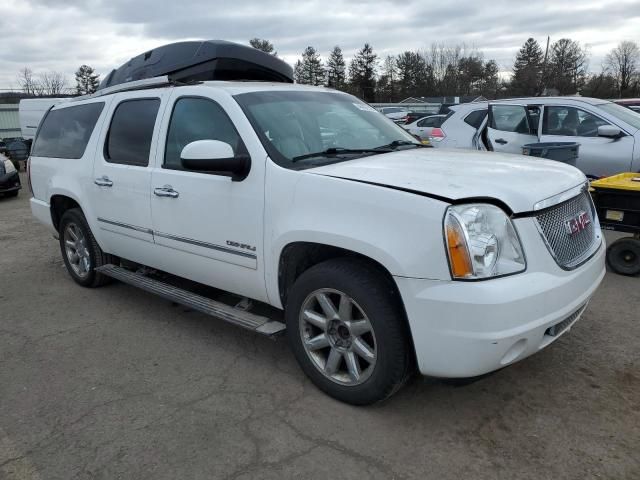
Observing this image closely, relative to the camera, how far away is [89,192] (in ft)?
15.9

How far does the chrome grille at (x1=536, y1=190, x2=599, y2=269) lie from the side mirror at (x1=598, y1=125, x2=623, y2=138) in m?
4.29

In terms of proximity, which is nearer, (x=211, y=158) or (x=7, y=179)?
(x=211, y=158)

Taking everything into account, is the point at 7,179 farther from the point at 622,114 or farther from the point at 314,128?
the point at 622,114

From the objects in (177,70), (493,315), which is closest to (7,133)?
(177,70)

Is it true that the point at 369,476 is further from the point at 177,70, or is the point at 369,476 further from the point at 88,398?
the point at 177,70

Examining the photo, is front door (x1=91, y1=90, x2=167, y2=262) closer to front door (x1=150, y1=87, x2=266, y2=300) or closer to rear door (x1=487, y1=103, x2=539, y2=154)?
front door (x1=150, y1=87, x2=266, y2=300)

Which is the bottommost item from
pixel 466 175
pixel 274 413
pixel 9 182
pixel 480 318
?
pixel 274 413

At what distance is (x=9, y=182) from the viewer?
12.5 meters

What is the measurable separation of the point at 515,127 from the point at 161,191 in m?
5.91

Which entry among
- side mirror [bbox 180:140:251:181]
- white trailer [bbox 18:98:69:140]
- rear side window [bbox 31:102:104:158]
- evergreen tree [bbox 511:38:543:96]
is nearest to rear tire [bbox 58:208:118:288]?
rear side window [bbox 31:102:104:158]

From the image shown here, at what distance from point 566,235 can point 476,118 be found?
6.11 m

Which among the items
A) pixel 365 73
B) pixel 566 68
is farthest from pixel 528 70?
pixel 365 73

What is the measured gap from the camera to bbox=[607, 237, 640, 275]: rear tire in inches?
207

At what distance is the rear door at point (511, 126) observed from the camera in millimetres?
7840
